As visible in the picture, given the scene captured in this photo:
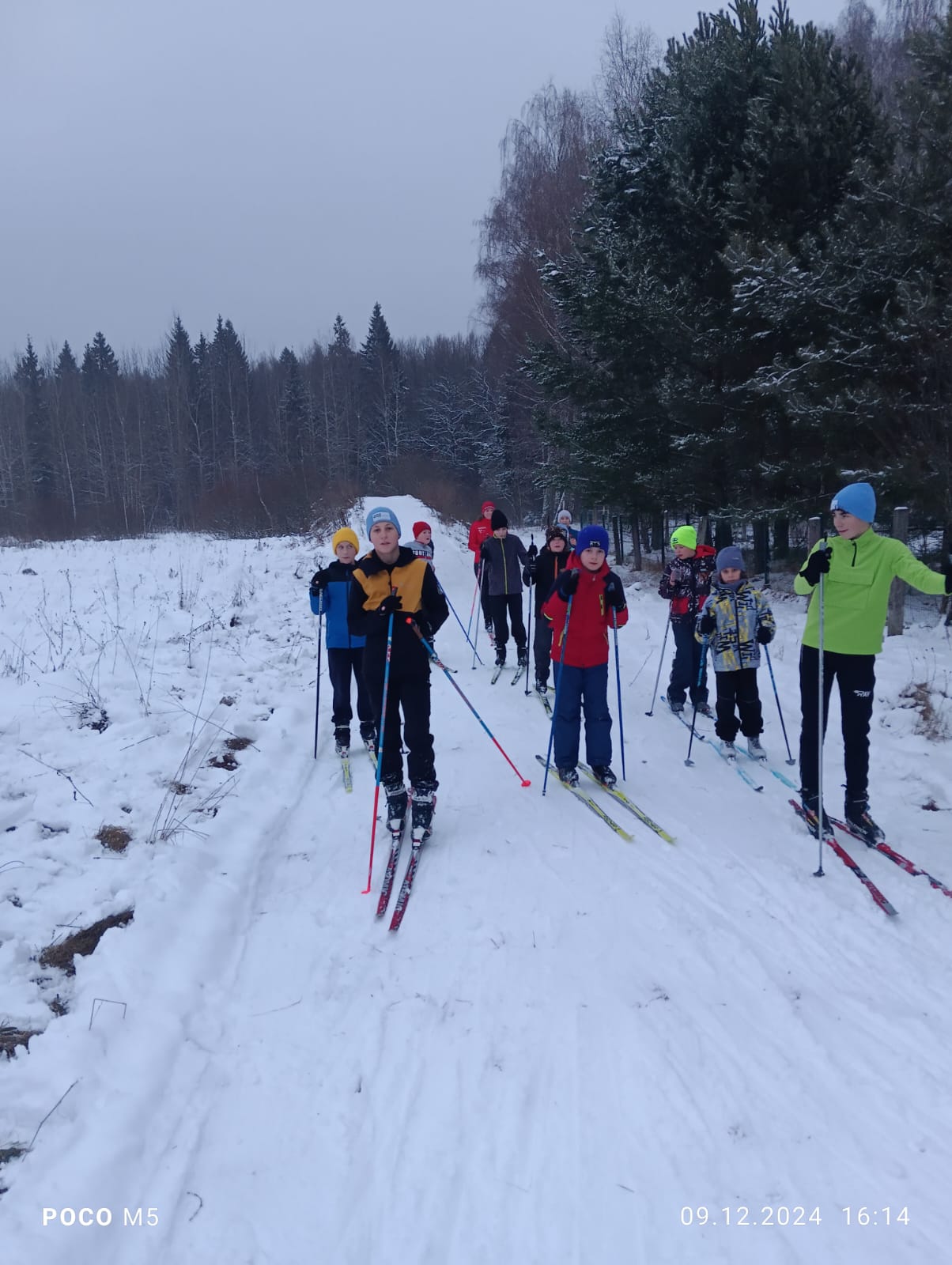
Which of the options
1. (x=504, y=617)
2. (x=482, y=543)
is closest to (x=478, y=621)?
(x=482, y=543)

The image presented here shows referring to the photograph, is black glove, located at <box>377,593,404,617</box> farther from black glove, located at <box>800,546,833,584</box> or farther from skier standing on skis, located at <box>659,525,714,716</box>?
skier standing on skis, located at <box>659,525,714,716</box>

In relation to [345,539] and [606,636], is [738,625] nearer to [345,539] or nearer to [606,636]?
[606,636]

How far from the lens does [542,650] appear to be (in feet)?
28.6

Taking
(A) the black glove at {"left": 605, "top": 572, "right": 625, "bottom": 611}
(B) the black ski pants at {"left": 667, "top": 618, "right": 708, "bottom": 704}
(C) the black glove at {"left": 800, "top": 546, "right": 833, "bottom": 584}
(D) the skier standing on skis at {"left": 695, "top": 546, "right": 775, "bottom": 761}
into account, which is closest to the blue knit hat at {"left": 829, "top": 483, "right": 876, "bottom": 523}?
(C) the black glove at {"left": 800, "top": 546, "right": 833, "bottom": 584}

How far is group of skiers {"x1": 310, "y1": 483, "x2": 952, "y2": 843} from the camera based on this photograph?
16.1 ft

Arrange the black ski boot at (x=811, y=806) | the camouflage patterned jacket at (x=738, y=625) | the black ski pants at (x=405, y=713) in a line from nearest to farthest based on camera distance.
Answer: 1. the black ski boot at (x=811, y=806)
2. the black ski pants at (x=405, y=713)
3. the camouflage patterned jacket at (x=738, y=625)

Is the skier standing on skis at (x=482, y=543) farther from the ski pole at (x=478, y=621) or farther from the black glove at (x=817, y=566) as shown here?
the black glove at (x=817, y=566)

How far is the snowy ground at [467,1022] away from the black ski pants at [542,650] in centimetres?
241

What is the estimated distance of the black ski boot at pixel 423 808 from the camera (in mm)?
5125

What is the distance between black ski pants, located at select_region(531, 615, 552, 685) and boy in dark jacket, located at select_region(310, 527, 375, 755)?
2613 mm

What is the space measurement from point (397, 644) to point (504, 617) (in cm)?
477

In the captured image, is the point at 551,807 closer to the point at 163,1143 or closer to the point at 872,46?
the point at 163,1143

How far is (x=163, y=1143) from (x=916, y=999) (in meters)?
3.46

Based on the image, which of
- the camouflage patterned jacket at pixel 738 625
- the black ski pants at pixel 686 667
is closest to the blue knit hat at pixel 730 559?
the camouflage patterned jacket at pixel 738 625
